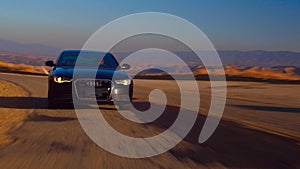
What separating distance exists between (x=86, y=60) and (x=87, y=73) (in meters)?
1.50

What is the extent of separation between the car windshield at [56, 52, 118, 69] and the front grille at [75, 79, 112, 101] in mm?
1467

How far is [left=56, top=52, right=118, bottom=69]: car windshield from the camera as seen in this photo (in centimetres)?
1300

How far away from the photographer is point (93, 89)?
11336mm

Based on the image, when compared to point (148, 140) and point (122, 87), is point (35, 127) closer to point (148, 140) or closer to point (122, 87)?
point (148, 140)

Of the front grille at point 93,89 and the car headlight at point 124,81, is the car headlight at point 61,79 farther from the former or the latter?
the car headlight at point 124,81

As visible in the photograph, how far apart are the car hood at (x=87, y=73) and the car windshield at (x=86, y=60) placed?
29.7 inches

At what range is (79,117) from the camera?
1041 cm

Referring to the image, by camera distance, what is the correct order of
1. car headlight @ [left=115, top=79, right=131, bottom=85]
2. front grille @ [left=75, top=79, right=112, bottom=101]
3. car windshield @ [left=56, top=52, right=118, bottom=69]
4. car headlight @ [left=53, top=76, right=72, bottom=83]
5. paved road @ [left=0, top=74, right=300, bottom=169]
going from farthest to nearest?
car windshield @ [left=56, top=52, right=118, bottom=69]
car headlight @ [left=115, top=79, right=131, bottom=85]
car headlight @ [left=53, top=76, right=72, bottom=83]
front grille @ [left=75, top=79, right=112, bottom=101]
paved road @ [left=0, top=74, right=300, bottom=169]

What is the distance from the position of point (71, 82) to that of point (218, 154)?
231 inches

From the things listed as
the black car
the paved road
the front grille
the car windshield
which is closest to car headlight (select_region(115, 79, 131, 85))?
the black car

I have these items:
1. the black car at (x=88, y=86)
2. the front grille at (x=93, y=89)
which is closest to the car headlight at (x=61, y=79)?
the black car at (x=88, y=86)

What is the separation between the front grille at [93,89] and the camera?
11320mm

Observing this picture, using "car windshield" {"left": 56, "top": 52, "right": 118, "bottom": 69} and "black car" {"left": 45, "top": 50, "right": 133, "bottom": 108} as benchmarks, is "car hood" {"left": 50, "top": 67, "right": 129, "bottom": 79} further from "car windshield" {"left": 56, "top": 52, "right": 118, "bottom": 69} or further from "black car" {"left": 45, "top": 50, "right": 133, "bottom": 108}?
"car windshield" {"left": 56, "top": 52, "right": 118, "bottom": 69}

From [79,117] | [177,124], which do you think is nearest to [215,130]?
[177,124]
